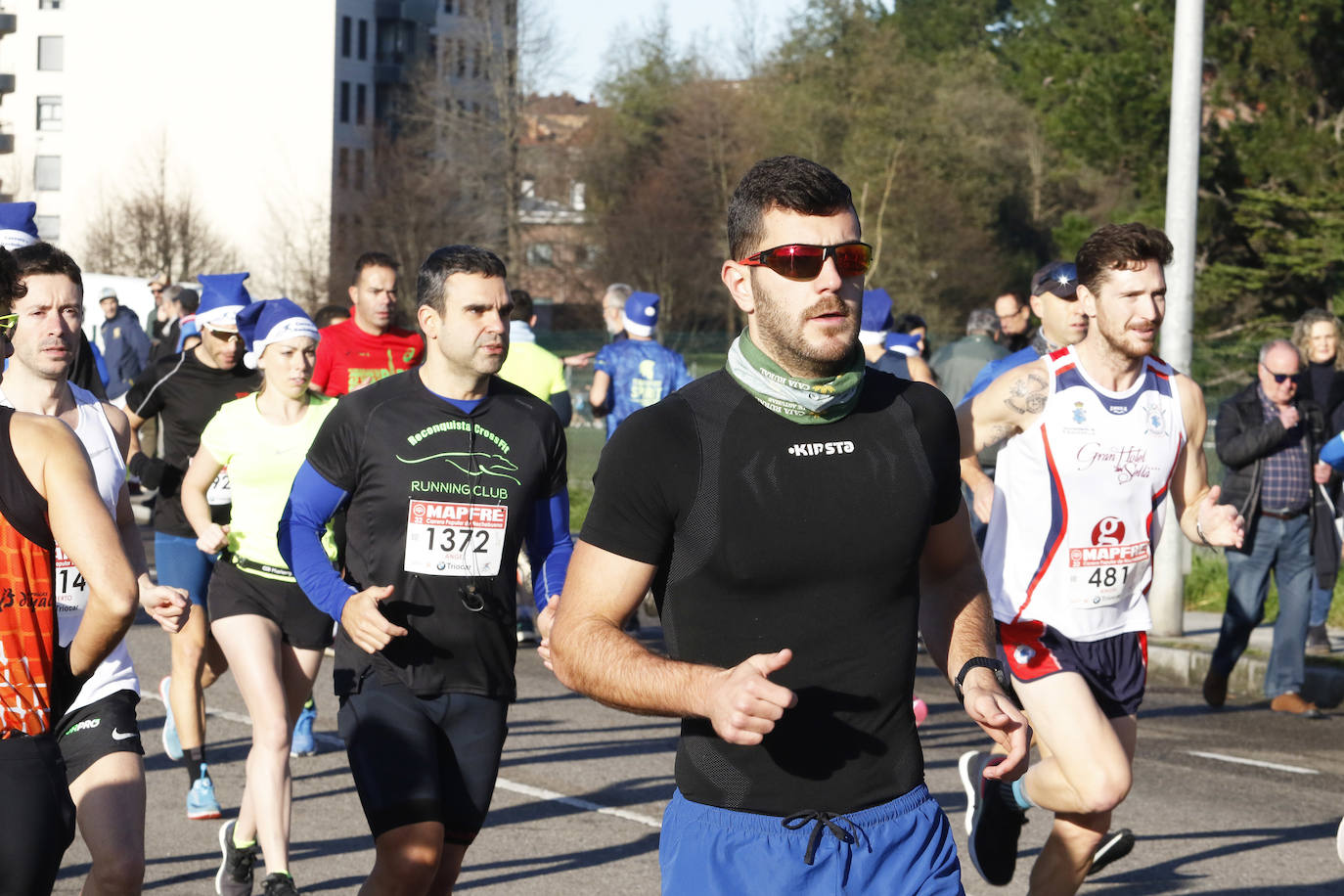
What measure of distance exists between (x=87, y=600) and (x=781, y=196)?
6.78 ft

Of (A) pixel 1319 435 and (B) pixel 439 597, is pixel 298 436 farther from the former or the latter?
(A) pixel 1319 435

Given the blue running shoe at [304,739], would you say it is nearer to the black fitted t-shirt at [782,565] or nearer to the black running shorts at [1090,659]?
the black running shorts at [1090,659]

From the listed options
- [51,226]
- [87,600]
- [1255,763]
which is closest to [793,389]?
[87,600]

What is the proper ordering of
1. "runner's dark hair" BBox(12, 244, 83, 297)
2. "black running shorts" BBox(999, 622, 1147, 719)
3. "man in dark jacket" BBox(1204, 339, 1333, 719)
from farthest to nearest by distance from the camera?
"man in dark jacket" BBox(1204, 339, 1333, 719) < "black running shorts" BBox(999, 622, 1147, 719) < "runner's dark hair" BBox(12, 244, 83, 297)

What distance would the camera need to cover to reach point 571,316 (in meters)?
55.7

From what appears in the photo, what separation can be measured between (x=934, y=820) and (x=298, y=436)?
386cm

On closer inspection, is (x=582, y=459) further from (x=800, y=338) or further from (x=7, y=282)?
(x=800, y=338)

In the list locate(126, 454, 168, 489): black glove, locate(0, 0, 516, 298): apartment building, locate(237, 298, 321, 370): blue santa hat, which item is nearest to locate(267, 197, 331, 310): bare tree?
locate(0, 0, 516, 298): apartment building

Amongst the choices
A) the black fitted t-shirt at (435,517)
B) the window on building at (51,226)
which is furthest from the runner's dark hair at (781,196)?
the window on building at (51,226)

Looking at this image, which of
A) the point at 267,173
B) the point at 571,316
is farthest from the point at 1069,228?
the point at 267,173

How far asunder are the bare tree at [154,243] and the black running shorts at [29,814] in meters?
55.6

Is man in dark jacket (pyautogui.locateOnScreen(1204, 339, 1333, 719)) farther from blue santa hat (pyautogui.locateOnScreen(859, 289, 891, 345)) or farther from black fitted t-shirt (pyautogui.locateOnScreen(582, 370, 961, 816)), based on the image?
black fitted t-shirt (pyautogui.locateOnScreen(582, 370, 961, 816))

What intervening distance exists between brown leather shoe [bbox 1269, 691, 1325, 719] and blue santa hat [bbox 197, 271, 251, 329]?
5.93 metres

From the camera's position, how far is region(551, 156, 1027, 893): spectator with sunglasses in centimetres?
325
